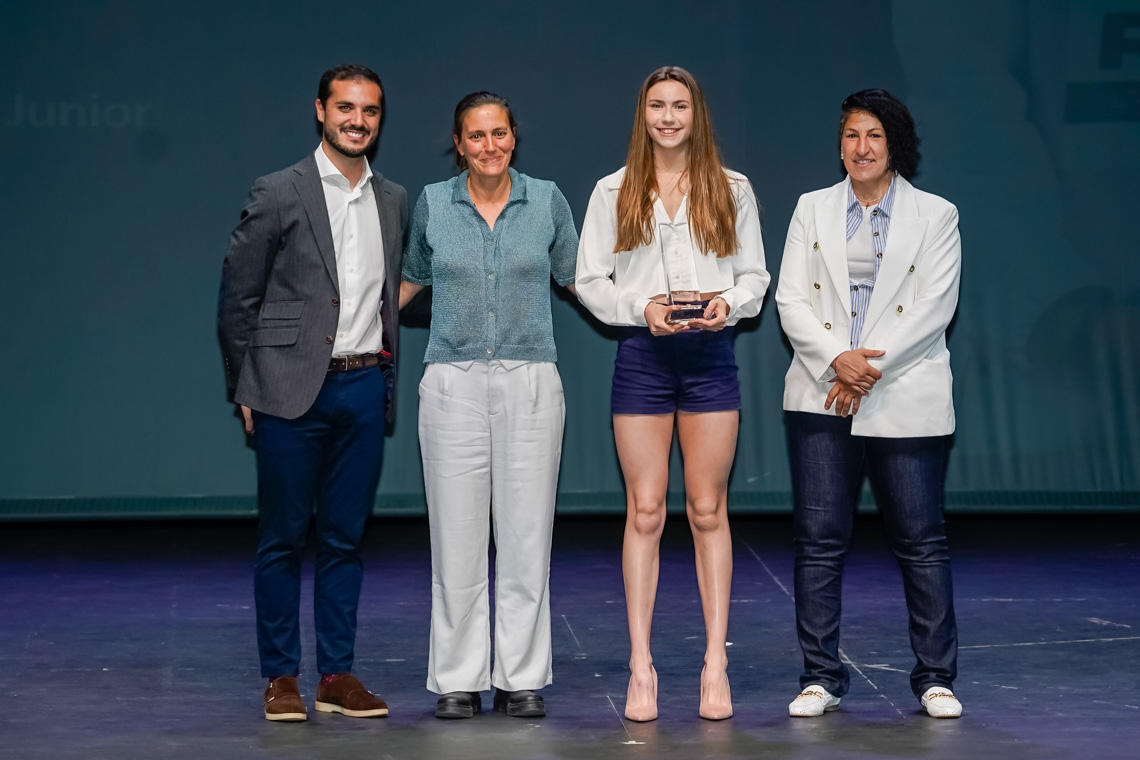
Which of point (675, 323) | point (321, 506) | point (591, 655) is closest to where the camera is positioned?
point (675, 323)

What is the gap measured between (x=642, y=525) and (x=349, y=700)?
2.70ft

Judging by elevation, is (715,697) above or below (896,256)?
below

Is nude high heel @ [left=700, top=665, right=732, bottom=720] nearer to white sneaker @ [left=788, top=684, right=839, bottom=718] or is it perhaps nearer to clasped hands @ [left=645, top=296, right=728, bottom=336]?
white sneaker @ [left=788, top=684, right=839, bottom=718]

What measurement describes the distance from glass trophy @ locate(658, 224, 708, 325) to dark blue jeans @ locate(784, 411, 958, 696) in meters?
0.42

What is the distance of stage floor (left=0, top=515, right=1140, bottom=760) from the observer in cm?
319

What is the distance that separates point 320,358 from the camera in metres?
3.36

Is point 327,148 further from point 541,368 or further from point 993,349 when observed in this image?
point 993,349

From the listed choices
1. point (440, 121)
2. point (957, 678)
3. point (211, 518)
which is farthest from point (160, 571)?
point (957, 678)

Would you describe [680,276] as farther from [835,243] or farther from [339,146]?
[339,146]

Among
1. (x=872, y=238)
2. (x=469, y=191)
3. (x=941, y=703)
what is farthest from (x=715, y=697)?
(x=469, y=191)

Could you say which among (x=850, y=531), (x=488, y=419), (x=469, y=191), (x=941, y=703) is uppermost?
(x=469, y=191)

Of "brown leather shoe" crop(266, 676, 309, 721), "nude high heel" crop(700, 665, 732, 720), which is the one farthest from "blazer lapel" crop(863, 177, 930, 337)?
"brown leather shoe" crop(266, 676, 309, 721)

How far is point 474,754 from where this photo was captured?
3078mm

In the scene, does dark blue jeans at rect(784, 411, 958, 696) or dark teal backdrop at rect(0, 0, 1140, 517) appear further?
dark teal backdrop at rect(0, 0, 1140, 517)
